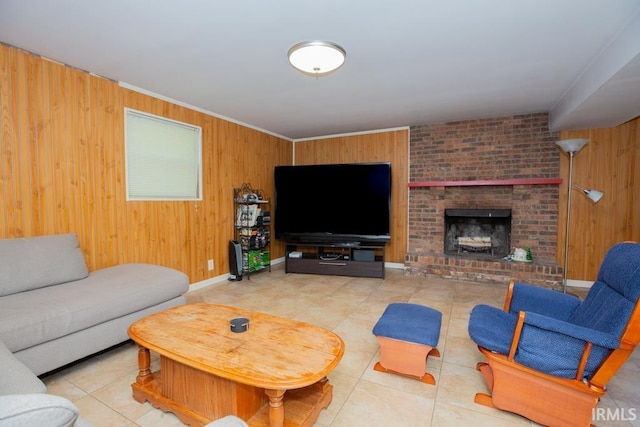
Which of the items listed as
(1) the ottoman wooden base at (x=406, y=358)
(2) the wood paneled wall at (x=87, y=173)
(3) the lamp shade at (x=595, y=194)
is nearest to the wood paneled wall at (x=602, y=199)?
(3) the lamp shade at (x=595, y=194)

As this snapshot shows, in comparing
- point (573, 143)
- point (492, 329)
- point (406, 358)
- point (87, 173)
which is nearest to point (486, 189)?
point (573, 143)

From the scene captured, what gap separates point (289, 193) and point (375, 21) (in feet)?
10.2

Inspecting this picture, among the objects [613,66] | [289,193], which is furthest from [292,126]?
[613,66]

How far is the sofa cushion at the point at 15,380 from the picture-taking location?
1064 mm

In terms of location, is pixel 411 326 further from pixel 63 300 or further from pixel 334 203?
pixel 334 203

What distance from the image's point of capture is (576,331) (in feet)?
4.71

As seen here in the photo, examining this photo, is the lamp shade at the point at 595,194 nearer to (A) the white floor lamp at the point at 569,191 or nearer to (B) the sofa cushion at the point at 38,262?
(A) the white floor lamp at the point at 569,191

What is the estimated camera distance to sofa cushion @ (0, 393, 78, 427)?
1.65 ft

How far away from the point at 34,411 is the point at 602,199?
5388 mm

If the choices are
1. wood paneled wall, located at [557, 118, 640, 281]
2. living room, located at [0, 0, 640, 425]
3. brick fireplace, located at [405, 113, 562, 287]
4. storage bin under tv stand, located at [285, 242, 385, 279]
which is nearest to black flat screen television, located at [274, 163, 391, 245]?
storage bin under tv stand, located at [285, 242, 385, 279]

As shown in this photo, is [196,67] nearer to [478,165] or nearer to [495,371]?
[495,371]

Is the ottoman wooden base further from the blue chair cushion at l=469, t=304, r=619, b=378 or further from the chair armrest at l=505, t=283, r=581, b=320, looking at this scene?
the chair armrest at l=505, t=283, r=581, b=320

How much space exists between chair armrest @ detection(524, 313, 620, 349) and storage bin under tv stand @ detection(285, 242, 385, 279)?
9.49 ft

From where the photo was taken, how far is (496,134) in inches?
170
